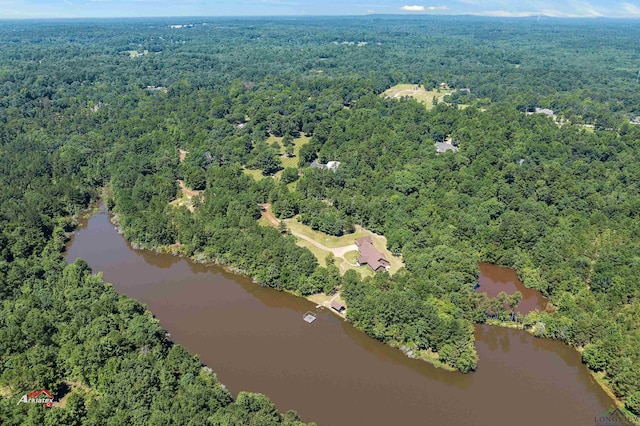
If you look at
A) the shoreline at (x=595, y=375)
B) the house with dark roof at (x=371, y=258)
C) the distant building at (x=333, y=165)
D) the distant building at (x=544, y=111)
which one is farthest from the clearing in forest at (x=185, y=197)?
the distant building at (x=544, y=111)

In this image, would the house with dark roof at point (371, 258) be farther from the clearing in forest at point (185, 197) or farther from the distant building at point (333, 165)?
the clearing in forest at point (185, 197)

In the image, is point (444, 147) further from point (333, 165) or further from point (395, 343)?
point (395, 343)

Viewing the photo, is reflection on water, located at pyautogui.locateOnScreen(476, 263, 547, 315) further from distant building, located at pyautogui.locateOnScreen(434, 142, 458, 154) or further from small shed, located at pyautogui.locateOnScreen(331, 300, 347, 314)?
distant building, located at pyautogui.locateOnScreen(434, 142, 458, 154)

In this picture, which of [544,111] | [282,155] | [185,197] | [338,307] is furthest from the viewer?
[544,111]

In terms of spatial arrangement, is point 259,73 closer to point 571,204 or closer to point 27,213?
point 27,213

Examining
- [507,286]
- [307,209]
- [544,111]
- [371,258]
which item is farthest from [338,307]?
[544,111]

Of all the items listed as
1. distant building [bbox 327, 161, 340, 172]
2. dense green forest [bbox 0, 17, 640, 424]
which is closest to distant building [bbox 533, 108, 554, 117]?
dense green forest [bbox 0, 17, 640, 424]

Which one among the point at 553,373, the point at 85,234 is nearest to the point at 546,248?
the point at 553,373
